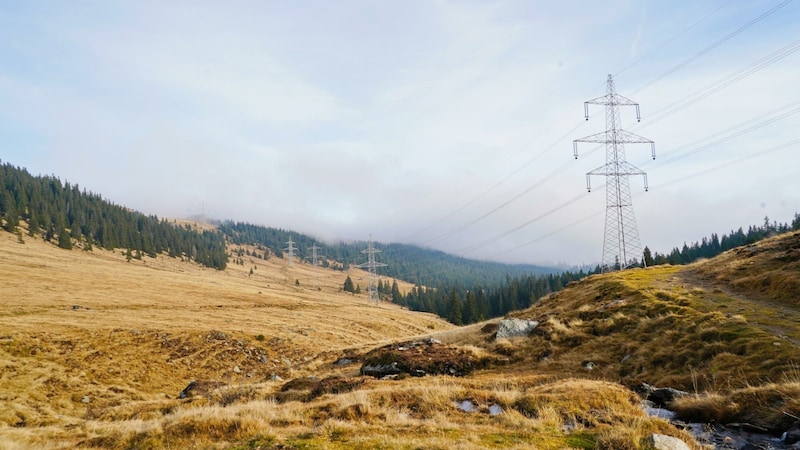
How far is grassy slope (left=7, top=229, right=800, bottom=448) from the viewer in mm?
10531

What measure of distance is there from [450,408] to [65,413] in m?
25.6

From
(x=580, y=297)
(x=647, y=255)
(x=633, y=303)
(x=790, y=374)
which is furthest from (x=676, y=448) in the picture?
(x=647, y=255)

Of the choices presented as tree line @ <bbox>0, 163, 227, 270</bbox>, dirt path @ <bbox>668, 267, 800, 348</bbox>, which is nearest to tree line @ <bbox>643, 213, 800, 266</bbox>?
dirt path @ <bbox>668, 267, 800, 348</bbox>

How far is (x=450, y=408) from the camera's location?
1299cm

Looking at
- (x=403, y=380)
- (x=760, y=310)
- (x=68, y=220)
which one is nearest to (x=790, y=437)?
(x=760, y=310)

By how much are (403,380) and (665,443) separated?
1366 centimetres

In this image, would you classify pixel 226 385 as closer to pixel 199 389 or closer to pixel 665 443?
pixel 199 389

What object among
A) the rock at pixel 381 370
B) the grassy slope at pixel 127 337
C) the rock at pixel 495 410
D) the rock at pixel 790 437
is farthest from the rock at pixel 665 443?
the grassy slope at pixel 127 337

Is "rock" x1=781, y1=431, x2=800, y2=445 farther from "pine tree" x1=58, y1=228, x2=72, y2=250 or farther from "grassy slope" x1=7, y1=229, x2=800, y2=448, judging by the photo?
"pine tree" x1=58, y1=228, x2=72, y2=250

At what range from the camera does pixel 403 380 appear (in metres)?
20.7

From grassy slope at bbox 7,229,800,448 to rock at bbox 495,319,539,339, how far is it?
1.23 metres

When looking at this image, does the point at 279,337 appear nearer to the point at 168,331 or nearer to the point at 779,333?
the point at 168,331

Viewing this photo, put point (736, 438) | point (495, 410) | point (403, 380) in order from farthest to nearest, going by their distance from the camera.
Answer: point (403, 380), point (495, 410), point (736, 438)

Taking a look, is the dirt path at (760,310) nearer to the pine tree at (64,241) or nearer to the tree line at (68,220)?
the tree line at (68,220)
